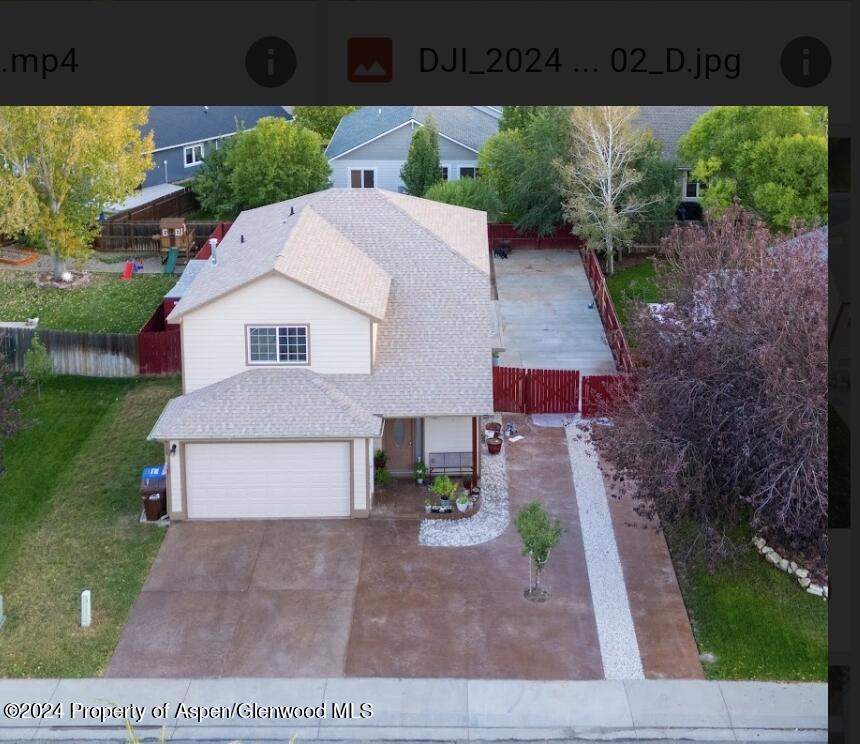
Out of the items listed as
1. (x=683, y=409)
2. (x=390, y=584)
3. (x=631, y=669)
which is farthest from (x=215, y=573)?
(x=683, y=409)

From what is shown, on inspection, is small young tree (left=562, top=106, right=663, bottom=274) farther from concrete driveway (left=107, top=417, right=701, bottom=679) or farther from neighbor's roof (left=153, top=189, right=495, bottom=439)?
concrete driveway (left=107, top=417, right=701, bottom=679)

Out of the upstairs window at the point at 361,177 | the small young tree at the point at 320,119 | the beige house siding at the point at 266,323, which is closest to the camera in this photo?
the beige house siding at the point at 266,323

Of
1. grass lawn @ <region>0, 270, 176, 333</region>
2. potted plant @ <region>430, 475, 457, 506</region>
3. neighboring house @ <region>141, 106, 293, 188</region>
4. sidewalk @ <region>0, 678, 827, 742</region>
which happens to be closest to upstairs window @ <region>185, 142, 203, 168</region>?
neighboring house @ <region>141, 106, 293, 188</region>

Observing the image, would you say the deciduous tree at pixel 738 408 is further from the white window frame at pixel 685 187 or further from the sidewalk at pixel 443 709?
the white window frame at pixel 685 187

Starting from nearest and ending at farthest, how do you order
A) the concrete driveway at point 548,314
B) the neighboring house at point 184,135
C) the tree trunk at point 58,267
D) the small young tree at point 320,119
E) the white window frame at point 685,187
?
the concrete driveway at point 548,314 < the tree trunk at point 58,267 < the white window frame at point 685,187 < the neighboring house at point 184,135 < the small young tree at point 320,119

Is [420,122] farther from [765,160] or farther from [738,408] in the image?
[738,408]

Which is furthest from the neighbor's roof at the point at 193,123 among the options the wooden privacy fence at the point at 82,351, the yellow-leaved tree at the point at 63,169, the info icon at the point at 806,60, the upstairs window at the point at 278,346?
the info icon at the point at 806,60

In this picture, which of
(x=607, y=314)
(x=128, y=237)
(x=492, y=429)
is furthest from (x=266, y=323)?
(x=128, y=237)

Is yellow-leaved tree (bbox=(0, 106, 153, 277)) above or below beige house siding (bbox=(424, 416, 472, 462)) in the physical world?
above
